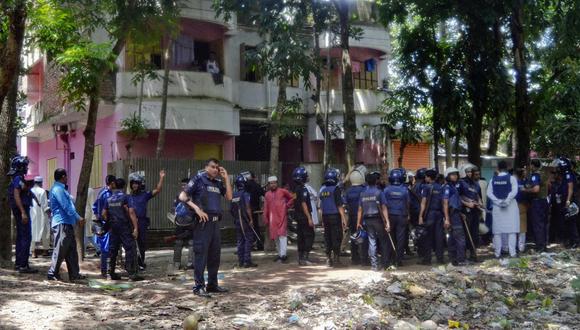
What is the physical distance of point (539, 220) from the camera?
12.8 metres

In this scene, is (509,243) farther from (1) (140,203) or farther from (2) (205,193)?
(1) (140,203)

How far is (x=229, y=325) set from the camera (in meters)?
7.42

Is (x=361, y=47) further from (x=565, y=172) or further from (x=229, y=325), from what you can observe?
(x=229, y=325)

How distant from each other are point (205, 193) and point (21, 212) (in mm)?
3614

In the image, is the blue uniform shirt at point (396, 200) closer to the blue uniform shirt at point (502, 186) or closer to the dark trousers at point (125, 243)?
the blue uniform shirt at point (502, 186)

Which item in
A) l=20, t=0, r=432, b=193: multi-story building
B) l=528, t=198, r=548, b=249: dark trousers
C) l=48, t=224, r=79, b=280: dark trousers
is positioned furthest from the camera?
l=20, t=0, r=432, b=193: multi-story building

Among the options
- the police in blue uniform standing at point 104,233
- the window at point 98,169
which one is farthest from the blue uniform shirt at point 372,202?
the window at point 98,169

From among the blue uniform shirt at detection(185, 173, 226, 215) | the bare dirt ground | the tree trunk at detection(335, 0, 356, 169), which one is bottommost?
the bare dirt ground

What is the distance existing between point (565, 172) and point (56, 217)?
33.2ft

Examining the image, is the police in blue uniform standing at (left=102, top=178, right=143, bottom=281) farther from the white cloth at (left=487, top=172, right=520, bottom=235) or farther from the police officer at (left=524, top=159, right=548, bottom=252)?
the police officer at (left=524, top=159, right=548, bottom=252)

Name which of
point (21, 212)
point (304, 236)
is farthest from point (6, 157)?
point (304, 236)

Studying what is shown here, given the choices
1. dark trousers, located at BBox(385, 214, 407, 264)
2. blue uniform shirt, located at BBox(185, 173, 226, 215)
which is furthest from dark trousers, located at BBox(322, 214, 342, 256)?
blue uniform shirt, located at BBox(185, 173, 226, 215)

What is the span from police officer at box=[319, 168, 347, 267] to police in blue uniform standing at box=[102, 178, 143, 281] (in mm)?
3515

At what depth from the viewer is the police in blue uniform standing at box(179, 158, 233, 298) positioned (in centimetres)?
847
